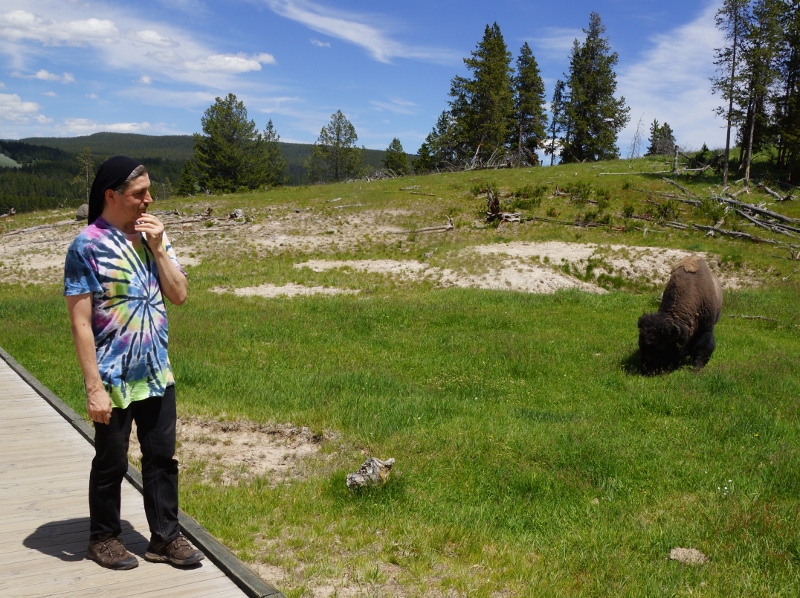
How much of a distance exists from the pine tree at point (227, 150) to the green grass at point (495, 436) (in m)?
58.0

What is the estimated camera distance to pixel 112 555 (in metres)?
4.08

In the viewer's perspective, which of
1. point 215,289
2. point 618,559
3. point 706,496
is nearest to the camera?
point 618,559

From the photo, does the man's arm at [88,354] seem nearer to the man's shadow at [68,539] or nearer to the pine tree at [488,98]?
the man's shadow at [68,539]

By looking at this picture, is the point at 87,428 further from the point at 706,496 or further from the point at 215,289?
the point at 215,289

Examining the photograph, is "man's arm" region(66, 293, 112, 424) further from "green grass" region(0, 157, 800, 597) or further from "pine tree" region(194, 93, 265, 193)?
"pine tree" region(194, 93, 265, 193)

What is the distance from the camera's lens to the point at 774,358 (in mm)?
12172

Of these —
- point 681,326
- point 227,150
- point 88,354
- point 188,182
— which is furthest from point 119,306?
point 188,182

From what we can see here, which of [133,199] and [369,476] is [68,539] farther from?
[369,476]

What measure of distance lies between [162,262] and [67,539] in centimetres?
217

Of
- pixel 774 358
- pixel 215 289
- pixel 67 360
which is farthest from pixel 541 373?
pixel 215 289

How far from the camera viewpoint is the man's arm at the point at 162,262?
3.91 m

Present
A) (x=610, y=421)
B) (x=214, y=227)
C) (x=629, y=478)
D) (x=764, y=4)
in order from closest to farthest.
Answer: (x=629, y=478)
(x=610, y=421)
(x=214, y=227)
(x=764, y=4)

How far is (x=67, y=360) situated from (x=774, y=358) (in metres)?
13.3

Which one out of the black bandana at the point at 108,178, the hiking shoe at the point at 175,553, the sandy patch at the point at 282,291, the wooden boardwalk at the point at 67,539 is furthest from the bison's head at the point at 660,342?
the sandy patch at the point at 282,291
